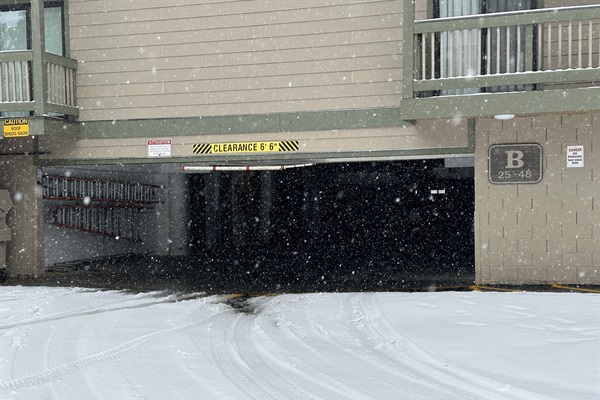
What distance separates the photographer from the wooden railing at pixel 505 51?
10.6 m

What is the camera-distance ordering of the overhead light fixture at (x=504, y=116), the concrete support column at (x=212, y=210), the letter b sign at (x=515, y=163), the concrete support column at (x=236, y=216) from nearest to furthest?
1. the overhead light fixture at (x=504, y=116)
2. the letter b sign at (x=515, y=163)
3. the concrete support column at (x=212, y=210)
4. the concrete support column at (x=236, y=216)

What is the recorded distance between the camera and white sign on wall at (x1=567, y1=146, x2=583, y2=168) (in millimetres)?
11461

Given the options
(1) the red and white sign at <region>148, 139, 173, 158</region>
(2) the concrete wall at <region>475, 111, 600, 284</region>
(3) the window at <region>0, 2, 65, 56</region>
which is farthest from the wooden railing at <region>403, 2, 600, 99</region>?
(3) the window at <region>0, 2, 65, 56</region>

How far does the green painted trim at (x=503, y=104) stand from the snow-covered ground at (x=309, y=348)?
9.41 feet

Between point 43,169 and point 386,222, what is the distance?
58.3 feet

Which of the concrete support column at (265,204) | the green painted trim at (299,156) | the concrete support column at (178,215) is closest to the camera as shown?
the green painted trim at (299,156)

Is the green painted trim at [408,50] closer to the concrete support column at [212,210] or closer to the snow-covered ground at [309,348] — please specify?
the snow-covered ground at [309,348]

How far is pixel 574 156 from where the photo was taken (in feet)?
37.7

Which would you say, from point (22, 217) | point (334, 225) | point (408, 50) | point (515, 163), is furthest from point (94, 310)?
point (334, 225)

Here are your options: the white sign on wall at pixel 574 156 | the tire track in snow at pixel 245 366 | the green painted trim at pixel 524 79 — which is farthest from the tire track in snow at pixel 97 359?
the white sign on wall at pixel 574 156

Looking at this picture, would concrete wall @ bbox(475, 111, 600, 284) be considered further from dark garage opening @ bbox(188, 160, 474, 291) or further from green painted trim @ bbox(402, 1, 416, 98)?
dark garage opening @ bbox(188, 160, 474, 291)

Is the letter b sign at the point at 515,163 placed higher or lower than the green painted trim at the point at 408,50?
lower

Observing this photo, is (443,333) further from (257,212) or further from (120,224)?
(257,212)

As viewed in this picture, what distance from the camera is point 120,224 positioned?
19.1 meters
